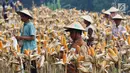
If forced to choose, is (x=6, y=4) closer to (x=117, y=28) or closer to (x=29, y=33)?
(x=117, y=28)

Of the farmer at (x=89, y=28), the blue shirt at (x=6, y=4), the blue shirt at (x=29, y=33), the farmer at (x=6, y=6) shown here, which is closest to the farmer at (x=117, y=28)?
the farmer at (x=89, y=28)

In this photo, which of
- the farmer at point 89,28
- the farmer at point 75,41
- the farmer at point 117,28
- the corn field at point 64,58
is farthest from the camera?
the farmer at point 117,28

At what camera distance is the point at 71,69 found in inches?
223

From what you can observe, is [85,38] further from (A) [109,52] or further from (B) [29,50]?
(A) [109,52]

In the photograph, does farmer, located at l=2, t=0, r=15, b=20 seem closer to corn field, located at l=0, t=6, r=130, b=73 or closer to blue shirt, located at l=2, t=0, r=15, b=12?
blue shirt, located at l=2, t=0, r=15, b=12

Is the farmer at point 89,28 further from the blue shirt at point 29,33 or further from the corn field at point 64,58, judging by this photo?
the blue shirt at point 29,33

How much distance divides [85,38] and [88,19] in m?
0.47

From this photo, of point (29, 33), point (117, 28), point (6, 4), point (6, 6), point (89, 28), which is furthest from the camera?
point (6, 4)

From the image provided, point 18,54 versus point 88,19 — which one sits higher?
point 88,19

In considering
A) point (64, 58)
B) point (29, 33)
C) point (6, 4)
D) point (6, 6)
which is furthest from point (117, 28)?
point (6, 4)

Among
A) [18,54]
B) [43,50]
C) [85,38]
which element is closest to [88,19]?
[85,38]

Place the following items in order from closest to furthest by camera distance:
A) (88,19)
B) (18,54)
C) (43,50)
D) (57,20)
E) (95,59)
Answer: (95,59), (18,54), (43,50), (88,19), (57,20)

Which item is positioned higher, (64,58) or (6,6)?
(6,6)

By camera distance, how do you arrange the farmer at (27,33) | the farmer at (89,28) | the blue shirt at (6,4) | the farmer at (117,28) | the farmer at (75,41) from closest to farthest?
the farmer at (75,41) < the farmer at (27,33) < the farmer at (89,28) < the farmer at (117,28) < the blue shirt at (6,4)
